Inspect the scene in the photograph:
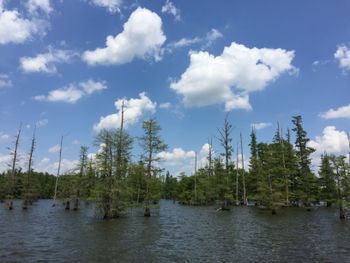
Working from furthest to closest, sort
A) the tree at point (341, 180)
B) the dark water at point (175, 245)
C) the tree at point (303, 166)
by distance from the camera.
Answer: the tree at point (303, 166), the tree at point (341, 180), the dark water at point (175, 245)

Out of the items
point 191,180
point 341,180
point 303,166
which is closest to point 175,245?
point 341,180

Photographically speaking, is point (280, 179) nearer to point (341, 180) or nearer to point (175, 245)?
point (341, 180)

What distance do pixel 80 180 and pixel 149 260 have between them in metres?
34.2

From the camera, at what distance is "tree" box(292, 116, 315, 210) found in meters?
49.1

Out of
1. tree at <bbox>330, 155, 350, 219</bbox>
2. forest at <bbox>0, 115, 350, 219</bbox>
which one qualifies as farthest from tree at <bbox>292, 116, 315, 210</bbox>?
tree at <bbox>330, 155, 350, 219</bbox>

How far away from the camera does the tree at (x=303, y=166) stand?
4911 centimetres

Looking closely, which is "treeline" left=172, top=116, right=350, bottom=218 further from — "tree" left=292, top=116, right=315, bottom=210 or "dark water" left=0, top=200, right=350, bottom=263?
→ "dark water" left=0, top=200, right=350, bottom=263

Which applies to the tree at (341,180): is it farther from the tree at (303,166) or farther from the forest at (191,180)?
the tree at (303,166)

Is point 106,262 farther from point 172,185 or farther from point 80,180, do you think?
point 172,185

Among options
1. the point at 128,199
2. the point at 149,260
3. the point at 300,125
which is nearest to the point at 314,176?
the point at 300,125

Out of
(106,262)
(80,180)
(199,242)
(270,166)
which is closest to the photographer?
(106,262)

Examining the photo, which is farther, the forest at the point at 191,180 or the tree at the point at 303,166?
the tree at the point at 303,166

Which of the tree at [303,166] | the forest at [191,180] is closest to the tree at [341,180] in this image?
the forest at [191,180]

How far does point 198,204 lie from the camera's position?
211 feet
